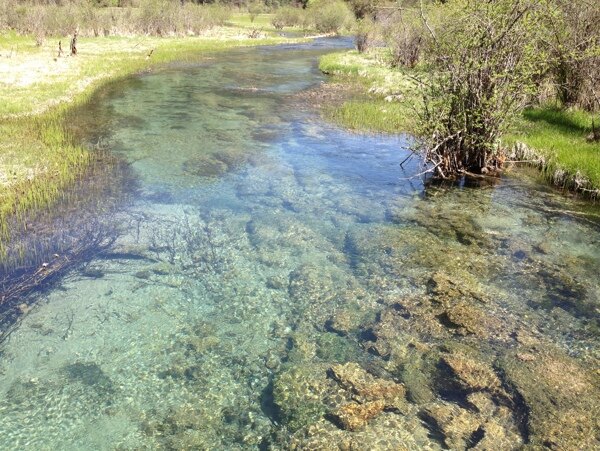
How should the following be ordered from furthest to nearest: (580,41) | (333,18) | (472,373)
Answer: (333,18)
(580,41)
(472,373)

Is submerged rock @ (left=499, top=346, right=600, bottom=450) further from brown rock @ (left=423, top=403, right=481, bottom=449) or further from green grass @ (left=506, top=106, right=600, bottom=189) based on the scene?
green grass @ (left=506, top=106, right=600, bottom=189)

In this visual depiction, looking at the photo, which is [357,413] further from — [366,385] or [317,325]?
[317,325]

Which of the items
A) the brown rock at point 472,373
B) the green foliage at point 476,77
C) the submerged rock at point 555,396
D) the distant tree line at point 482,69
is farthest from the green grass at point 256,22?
the submerged rock at point 555,396

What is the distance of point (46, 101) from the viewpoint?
866 inches

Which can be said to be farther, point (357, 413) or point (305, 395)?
point (305, 395)

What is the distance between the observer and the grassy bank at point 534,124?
45.7ft

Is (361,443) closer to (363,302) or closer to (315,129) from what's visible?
(363,302)

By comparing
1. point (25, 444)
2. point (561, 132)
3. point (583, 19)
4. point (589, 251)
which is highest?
point (583, 19)

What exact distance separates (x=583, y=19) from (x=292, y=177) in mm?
11871

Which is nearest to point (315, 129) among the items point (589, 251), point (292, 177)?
point (292, 177)

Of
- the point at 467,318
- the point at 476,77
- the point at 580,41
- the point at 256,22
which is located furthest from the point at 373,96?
the point at 256,22

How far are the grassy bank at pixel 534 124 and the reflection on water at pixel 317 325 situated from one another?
1.16 m

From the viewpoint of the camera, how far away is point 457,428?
19.4ft

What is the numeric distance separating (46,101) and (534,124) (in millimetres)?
20939
